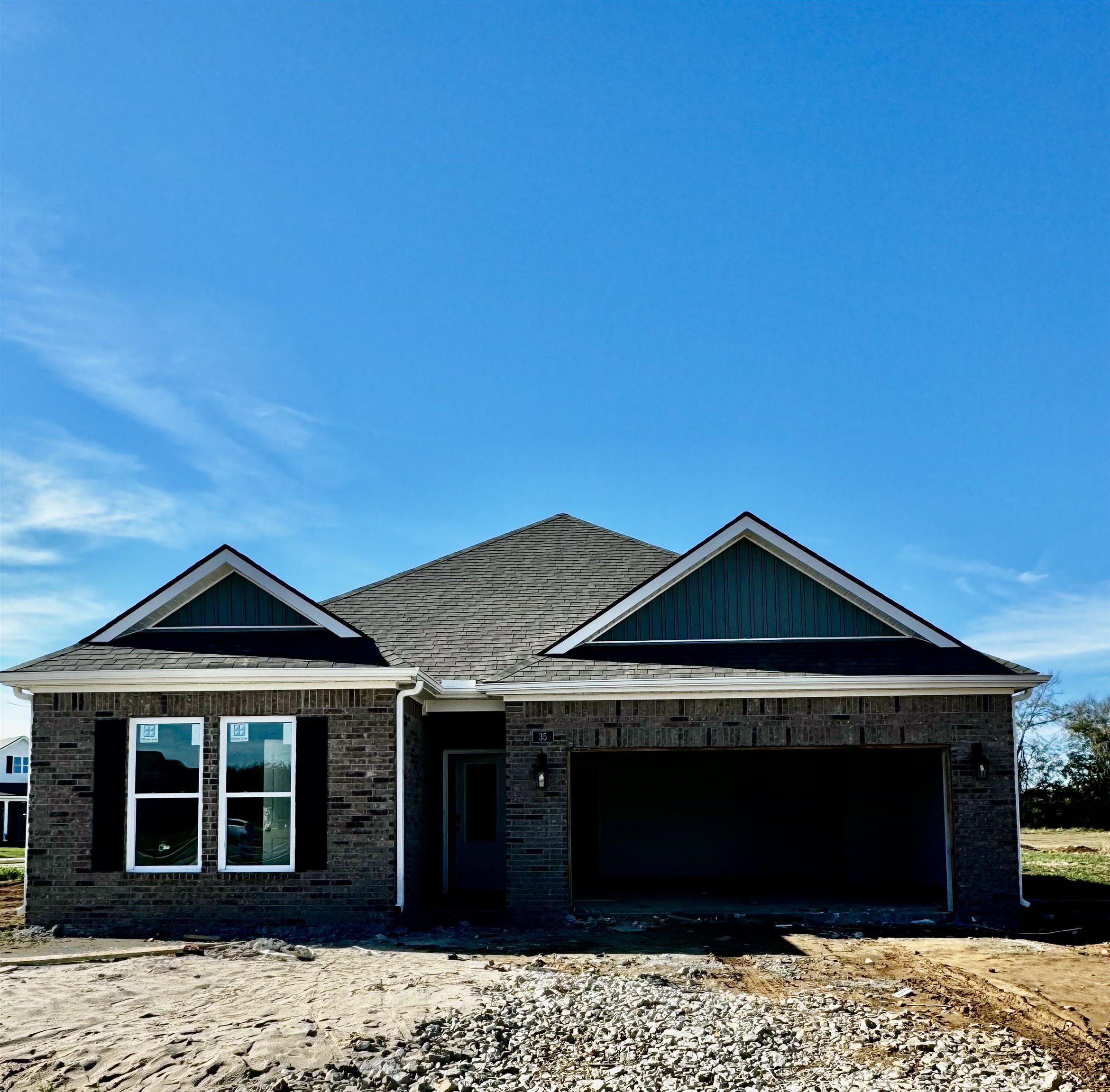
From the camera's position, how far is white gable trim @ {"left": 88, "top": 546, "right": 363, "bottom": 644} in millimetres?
14617

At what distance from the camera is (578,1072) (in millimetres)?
7168

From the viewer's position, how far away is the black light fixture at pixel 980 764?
532 inches

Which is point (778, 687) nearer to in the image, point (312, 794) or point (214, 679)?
point (312, 794)

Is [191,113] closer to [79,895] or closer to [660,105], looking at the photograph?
[660,105]

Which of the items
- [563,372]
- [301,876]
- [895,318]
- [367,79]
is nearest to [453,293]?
[563,372]

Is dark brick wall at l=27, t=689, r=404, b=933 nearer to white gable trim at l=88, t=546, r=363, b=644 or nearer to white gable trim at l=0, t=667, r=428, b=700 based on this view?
white gable trim at l=0, t=667, r=428, b=700

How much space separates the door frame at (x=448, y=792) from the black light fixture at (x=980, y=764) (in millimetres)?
6750

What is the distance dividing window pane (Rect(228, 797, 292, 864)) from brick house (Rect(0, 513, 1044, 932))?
3 centimetres

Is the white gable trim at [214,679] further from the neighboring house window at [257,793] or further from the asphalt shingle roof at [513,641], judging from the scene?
the neighboring house window at [257,793]

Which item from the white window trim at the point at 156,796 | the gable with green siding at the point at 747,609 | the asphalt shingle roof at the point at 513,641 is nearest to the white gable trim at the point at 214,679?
the asphalt shingle roof at the point at 513,641

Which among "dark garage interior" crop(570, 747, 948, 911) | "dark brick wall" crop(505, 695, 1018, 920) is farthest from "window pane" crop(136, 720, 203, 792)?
"dark garage interior" crop(570, 747, 948, 911)

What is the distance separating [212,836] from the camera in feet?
43.2

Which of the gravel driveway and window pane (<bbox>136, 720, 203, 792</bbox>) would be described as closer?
the gravel driveway

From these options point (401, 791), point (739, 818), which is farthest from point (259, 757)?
point (739, 818)
